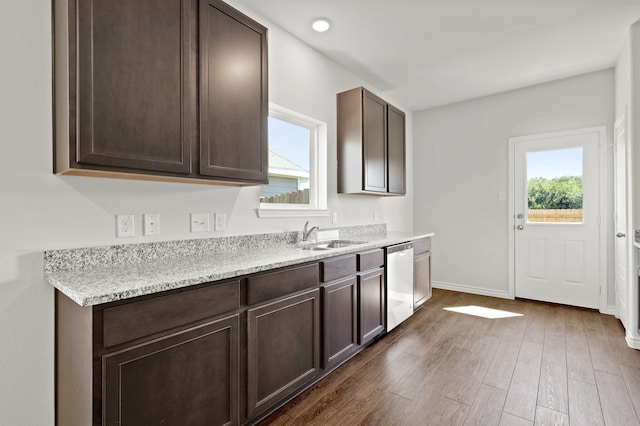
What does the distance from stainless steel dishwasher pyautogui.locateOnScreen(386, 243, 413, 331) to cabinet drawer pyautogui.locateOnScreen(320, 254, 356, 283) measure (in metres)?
0.60

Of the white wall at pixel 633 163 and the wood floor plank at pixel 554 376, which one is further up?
the white wall at pixel 633 163

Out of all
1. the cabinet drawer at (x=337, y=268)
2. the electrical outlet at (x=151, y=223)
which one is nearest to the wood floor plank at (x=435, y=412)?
the cabinet drawer at (x=337, y=268)

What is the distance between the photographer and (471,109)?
4.53 meters

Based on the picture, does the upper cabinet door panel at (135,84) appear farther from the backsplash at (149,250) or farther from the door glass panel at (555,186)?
the door glass panel at (555,186)

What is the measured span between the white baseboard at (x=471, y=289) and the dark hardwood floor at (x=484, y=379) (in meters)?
0.90

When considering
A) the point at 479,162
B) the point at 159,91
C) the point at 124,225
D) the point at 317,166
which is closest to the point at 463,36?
the point at 317,166

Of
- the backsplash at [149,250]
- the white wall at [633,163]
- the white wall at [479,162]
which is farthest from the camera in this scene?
the white wall at [479,162]

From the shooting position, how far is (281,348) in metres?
1.87

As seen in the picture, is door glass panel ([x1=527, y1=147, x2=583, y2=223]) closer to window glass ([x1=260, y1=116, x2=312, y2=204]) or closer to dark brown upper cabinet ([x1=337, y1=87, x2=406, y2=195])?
dark brown upper cabinet ([x1=337, y1=87, x2=406, y2=195])

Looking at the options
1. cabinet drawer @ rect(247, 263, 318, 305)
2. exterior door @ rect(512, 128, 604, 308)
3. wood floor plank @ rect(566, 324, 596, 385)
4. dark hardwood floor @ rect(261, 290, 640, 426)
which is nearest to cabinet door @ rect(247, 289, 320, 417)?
cabinet drawer @ rect(247, 263, 318, 305)

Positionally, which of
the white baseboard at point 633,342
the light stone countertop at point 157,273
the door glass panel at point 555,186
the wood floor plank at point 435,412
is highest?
the door glass panel at point 555,186

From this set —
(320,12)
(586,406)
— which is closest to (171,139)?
(320,12)

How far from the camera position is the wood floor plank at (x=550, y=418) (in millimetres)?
1805

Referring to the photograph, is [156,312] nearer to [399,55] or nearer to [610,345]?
[399,55]
